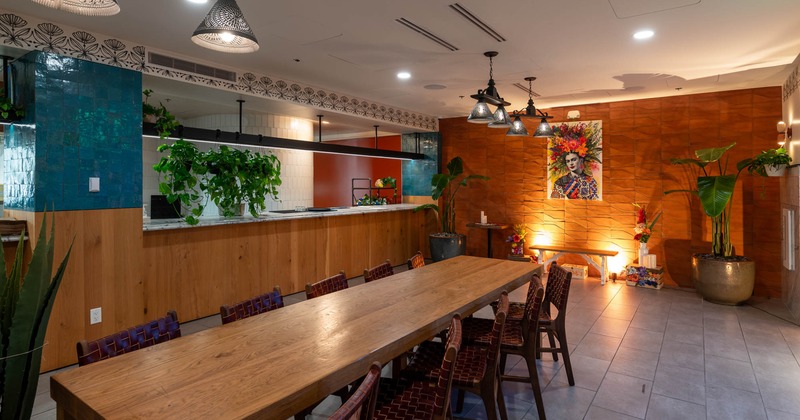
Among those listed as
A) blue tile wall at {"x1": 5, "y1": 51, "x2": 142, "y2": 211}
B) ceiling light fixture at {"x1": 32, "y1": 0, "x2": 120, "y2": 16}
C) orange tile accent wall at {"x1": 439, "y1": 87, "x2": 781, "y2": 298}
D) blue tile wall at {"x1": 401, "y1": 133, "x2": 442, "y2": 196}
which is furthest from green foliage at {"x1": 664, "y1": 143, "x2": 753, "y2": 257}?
blue tile wall at {"x1": 5, "y1": 51, "x2": 142, "y2": 211}

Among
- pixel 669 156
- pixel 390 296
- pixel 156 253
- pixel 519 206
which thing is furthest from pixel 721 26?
pixel 156 253

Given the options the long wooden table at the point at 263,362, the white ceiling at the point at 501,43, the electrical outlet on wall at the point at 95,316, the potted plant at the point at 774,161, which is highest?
the white ceiling at the point at 501,43

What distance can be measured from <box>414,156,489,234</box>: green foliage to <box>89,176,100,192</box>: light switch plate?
4715mm

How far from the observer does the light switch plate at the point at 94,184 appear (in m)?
3.56

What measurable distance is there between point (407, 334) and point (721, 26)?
142 inches

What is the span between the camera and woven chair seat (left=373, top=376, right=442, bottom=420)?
6.05 ft

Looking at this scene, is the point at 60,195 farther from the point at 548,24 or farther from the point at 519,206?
the point at 519,206

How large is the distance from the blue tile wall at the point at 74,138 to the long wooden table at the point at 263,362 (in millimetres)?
2255

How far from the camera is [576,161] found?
6.82m

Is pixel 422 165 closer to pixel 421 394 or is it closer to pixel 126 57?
pixel 126 57

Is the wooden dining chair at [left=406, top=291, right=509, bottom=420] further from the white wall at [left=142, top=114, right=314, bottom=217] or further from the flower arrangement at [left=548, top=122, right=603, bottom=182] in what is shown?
the white wall at [left=142, top=114, right=314, bottom=217]

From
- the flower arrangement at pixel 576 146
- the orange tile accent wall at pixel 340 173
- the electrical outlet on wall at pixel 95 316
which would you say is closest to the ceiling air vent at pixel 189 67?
the electrical outlet on wall at pixel 95 316

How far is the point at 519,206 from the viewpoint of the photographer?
7.34 m

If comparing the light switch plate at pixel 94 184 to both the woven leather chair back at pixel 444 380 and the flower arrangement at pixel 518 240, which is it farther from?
the flower arrangement at pixel 518 240
